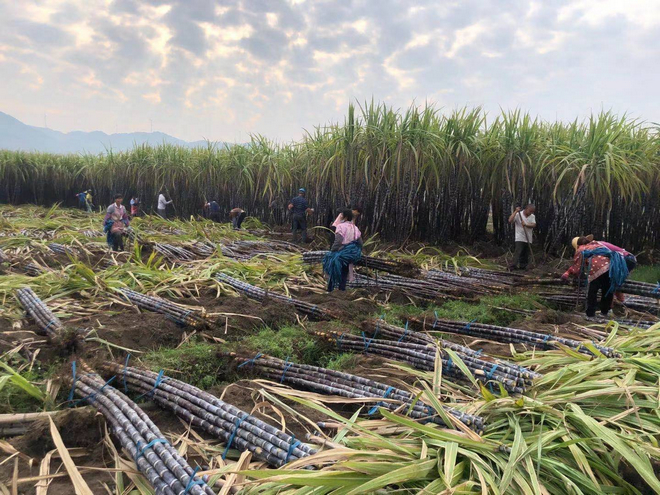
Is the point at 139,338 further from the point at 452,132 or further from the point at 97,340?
the point at 452,132

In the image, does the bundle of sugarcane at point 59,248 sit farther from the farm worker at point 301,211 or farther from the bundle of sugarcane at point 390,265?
the bundle of sugarcane at point 390,265

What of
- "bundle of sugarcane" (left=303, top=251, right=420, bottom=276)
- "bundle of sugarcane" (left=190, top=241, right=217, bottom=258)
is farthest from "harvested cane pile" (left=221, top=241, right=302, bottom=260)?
"bundle of sugarcane" (left=303, top=251, right=420, bottom=276)

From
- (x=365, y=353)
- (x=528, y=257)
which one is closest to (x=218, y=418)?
(x=365, y=353)

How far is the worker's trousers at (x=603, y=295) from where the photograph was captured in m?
4.01

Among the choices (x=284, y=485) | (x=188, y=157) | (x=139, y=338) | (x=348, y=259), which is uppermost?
(x=188, y=157)

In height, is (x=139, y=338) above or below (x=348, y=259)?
below

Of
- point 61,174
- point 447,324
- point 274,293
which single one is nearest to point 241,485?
point 447,324

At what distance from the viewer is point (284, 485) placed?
150cm

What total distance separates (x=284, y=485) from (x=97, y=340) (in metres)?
2.27

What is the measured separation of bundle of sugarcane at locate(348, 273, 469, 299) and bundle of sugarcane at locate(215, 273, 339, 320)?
42.0 inches

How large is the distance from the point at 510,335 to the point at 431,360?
0.94 metres

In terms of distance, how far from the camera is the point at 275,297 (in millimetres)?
4391

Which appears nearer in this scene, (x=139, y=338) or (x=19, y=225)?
(x=139, y=338)

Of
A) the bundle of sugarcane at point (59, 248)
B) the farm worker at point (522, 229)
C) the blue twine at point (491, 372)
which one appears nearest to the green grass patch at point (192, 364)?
the blue twine at point (491, 372)
